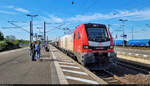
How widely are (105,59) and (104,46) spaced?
0.80 m

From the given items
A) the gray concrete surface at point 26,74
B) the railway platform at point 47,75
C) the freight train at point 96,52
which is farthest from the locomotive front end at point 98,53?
the gray concrete surface at point 26,74

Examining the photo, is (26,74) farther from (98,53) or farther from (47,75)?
(98,53)

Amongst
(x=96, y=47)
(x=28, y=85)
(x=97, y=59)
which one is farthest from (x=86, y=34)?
(x=28, y=85)

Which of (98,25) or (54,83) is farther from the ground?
(98,25)

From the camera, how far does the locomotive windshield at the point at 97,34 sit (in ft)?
29.3

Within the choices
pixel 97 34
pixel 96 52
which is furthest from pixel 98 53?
pixel 97 34

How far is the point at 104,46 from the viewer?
891 cm

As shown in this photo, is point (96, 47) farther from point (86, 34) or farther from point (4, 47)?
point (4, 47)

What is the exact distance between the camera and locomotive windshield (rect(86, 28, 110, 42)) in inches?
351

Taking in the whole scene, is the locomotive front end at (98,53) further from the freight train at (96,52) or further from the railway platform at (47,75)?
the railway platform at (47,75)

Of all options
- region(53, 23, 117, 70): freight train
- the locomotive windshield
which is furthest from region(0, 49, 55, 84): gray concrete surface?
the locomotive windshield

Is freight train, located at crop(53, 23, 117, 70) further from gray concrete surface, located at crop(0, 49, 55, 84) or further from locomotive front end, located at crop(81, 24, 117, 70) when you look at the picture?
gray concrete surface, located at crop(0, 49, 55, 84)

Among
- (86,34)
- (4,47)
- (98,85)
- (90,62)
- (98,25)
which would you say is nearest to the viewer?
(98,85)

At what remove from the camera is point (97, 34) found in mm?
9352
